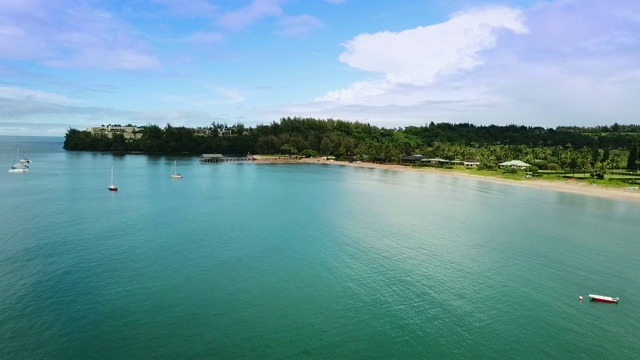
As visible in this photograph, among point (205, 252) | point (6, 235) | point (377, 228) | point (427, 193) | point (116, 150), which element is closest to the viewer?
point (205, 252)

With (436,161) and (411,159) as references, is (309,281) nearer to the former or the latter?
(436,161)

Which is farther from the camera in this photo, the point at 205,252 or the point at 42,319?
the point at 205,252

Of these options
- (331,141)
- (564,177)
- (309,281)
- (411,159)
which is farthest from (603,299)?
(331,141)

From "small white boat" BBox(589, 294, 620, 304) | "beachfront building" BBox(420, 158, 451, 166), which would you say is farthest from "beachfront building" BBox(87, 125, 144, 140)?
"small white boat" BBox(589, 294, 620, 304)

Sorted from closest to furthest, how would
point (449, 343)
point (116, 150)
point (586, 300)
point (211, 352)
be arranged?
point (211, 352) < point (449, 343) < point (586, 300) < point (116, 150)

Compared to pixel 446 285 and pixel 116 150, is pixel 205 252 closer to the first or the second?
pixel 446 285

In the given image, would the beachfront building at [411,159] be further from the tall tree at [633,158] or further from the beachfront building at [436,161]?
the tall tree at [633,158]

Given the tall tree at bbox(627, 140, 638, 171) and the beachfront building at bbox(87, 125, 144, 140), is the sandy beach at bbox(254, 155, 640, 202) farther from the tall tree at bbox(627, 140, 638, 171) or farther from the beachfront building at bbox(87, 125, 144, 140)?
the beachfront building at bbox(87, 125, 144, 140)

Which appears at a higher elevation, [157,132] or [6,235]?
[157,132]

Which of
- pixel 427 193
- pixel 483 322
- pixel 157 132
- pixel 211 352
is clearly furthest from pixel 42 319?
pixel 157 132
